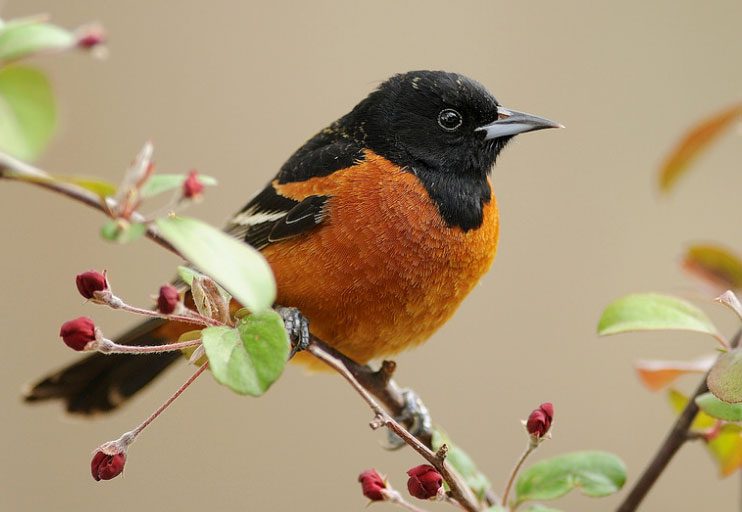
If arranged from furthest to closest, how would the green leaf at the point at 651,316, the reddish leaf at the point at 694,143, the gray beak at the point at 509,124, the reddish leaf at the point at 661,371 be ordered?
the gray beak at the point at 509,124 → the reddish leaf at the point at 694,143 → the reddish leaf at the point at 661,371 → the green leaf at the point at 651,316

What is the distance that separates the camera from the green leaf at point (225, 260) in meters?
0.92

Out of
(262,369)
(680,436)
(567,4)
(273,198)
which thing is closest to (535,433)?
(680,436)

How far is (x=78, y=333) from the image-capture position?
120 centimetres

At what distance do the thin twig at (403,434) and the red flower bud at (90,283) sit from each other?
0.34m

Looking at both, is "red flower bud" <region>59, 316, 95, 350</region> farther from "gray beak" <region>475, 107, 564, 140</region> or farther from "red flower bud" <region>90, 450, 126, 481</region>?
"gray beak" <region>475, 107, 564, 140</region>

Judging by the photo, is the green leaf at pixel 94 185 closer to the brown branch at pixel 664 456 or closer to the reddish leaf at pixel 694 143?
the brown branch at pixel 664 456

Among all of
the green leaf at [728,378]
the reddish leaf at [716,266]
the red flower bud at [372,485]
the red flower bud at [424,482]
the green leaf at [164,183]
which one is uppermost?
the reddish leaf at [716,266]

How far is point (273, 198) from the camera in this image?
8.16 ft

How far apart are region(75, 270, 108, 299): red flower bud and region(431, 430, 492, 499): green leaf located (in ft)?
2.47

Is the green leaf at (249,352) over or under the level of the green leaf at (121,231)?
under

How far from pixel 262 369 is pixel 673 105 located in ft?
16.0

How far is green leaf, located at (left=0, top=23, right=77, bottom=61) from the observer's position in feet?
3.24

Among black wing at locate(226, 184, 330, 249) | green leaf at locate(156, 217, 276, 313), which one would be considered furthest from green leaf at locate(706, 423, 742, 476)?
green leaf at locate(156, 217, 276, 313)

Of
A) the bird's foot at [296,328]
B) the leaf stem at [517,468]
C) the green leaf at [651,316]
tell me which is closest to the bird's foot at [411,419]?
the bird's foot at [296,328]
